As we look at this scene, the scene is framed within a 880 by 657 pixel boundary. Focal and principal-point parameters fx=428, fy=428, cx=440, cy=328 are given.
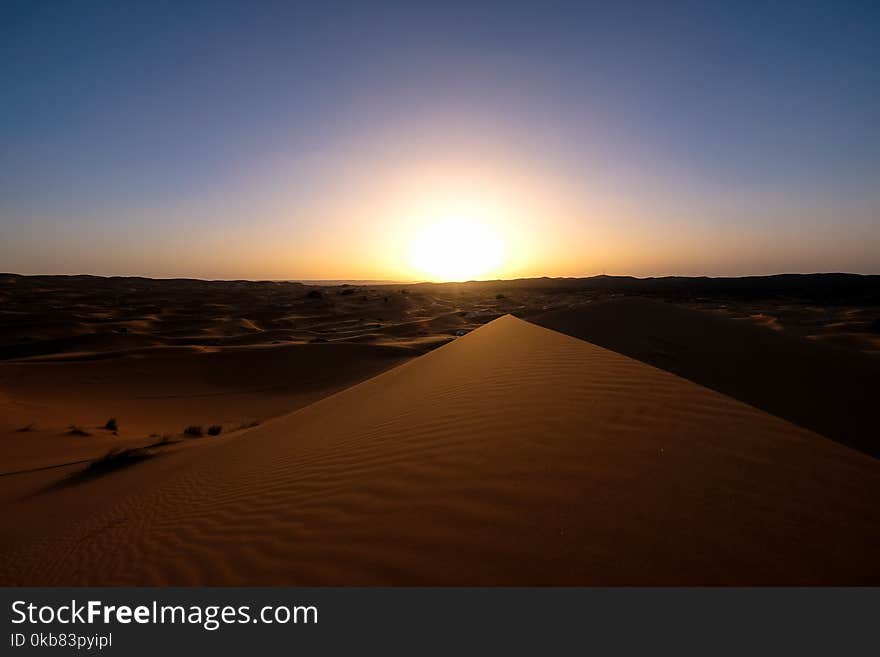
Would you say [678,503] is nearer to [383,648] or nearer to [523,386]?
[383,648]

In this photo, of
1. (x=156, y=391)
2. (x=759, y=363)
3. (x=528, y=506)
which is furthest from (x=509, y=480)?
(x=156, y=391)

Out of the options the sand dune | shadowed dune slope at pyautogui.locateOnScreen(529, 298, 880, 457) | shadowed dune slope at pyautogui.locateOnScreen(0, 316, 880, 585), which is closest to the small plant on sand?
the sand dune

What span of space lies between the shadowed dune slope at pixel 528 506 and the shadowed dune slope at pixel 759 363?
310 cm

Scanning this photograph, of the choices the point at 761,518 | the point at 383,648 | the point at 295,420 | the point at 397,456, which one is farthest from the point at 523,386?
the point at 295,420

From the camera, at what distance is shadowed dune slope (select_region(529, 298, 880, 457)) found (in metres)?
6.04

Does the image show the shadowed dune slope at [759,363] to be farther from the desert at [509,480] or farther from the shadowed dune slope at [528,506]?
the shadowed dune slope at [528,506]

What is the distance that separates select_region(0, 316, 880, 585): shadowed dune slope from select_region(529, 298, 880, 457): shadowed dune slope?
3.10 m

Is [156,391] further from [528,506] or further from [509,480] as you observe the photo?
[528,506]

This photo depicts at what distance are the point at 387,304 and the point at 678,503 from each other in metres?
41.6

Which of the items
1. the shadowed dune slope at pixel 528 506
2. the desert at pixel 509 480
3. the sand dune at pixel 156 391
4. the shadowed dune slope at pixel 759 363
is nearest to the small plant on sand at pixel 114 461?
the desert at pixel 509 480

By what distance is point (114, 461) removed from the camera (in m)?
7.03

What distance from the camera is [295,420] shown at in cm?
746

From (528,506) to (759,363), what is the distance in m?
7.39

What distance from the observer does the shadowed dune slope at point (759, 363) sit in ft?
19.8
